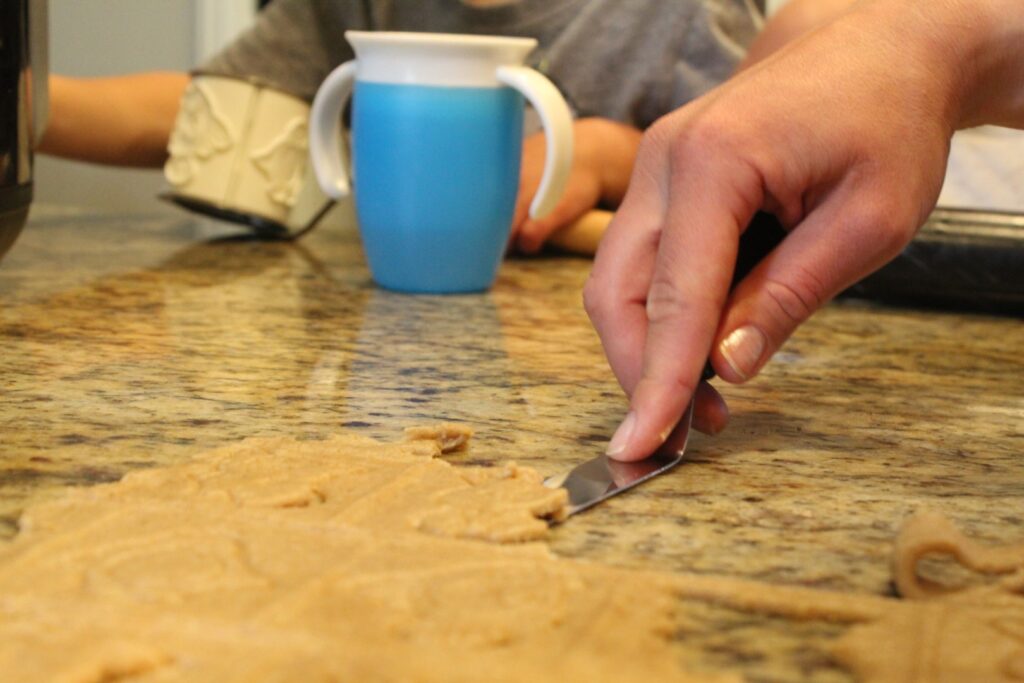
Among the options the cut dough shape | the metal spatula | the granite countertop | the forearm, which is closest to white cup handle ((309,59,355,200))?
the granite countertop

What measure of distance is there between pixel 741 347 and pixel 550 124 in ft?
1.59

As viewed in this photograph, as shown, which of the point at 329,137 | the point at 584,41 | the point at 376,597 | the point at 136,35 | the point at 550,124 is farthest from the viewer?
the point at 136,35

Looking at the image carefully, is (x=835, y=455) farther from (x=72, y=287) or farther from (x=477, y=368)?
(x=72, y=287)

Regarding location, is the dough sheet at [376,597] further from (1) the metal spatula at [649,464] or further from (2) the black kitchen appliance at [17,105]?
(2) the black kitchen appliance at [17,105]

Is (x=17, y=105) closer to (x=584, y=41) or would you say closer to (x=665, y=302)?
(x=665, y=302)

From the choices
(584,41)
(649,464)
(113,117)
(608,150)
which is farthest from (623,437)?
(113,117)

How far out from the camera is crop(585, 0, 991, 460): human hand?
59 centimetres

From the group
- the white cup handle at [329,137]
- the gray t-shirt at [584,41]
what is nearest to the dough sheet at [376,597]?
the white cup handle at [329,137]

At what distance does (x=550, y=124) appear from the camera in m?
1.05

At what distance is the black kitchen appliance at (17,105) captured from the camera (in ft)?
2.63

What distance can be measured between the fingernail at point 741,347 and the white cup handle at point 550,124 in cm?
47

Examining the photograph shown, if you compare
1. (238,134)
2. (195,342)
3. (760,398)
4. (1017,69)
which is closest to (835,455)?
(760,398)

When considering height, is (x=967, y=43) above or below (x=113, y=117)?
above

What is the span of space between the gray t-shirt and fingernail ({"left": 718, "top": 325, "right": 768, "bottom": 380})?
862 mm
